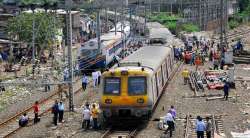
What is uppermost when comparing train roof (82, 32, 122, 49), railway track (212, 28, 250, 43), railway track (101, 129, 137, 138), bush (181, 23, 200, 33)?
train roof (82, 32, 122, 49)

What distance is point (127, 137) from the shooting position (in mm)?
20797

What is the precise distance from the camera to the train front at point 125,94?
72.5 feet

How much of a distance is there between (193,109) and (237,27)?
53.4m

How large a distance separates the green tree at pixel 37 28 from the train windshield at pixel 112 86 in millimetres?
25180

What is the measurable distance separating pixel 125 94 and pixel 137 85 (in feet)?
2.05

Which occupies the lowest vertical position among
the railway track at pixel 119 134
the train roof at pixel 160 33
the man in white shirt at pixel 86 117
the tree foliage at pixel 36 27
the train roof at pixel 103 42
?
the railway track at pixel 119 134

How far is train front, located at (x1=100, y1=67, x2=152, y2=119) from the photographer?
2211cm

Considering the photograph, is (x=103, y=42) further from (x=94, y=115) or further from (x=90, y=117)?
(x=94, y=115)

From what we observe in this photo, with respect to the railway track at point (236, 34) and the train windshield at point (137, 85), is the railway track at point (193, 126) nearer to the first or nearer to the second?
the train windshield at point (137, 85)

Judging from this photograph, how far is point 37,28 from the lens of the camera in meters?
47.0

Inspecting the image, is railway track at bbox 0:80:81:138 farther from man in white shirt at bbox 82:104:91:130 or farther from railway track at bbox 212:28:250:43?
railway track at bbox 212:28:250:43

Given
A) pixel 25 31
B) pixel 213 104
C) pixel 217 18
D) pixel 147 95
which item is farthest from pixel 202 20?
pixel 147 95

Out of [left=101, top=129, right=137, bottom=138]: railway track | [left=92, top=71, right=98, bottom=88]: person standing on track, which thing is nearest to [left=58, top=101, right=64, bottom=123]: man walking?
[left=101, top=129, right=137, bottom=138]: railway track

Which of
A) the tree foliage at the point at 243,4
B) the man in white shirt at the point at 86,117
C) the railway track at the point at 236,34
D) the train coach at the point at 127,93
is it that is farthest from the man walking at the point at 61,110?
the tree foliage at the point at 243,4
